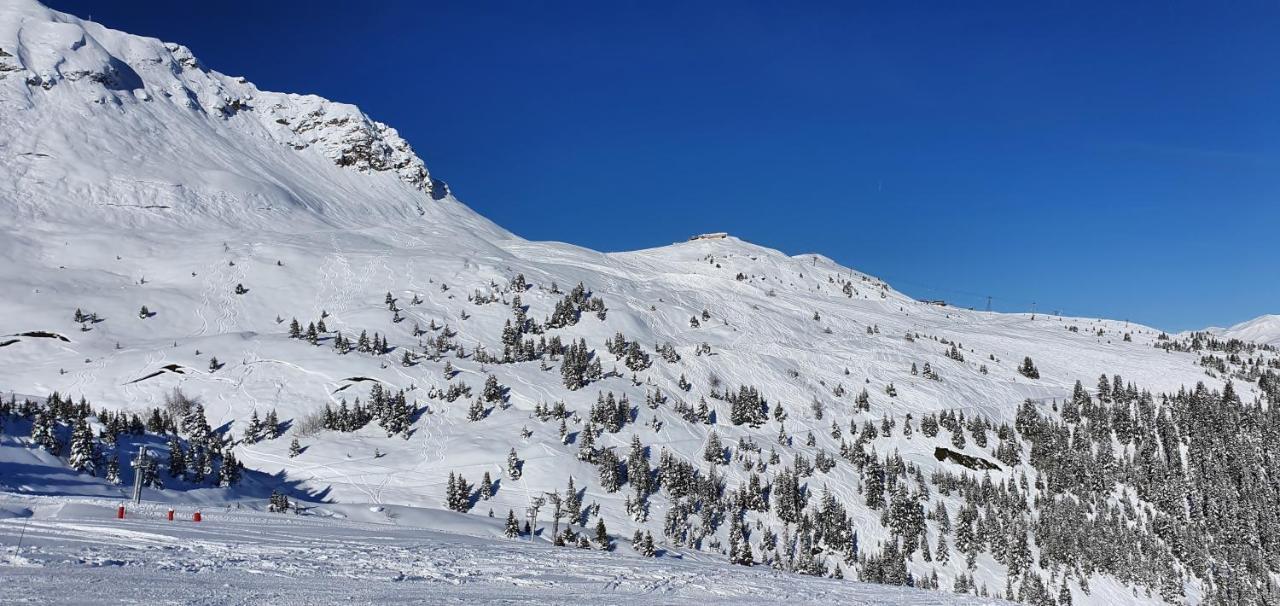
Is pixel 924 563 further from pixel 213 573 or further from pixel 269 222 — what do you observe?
pixel 269 222

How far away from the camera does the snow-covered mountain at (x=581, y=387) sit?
7819 centimetres

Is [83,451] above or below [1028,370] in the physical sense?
below

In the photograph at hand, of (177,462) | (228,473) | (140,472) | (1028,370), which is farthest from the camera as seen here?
(1028,370)

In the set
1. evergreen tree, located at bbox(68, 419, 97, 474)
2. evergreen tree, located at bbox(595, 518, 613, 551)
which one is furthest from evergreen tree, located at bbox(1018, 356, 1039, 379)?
evergreen tree, located at bbox(68, 419, 97, 474)

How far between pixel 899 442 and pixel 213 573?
10472 cm

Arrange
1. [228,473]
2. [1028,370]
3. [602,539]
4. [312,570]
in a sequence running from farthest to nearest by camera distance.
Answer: [1028,370]
[602,539]
[228,473]
[312,570]

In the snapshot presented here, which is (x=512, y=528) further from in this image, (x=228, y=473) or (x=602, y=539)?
(x=228, y=473)

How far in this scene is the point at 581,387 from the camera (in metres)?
99.8

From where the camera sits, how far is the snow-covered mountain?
257ft

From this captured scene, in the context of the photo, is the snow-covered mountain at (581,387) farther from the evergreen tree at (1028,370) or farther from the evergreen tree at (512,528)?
the evergreen tree at (512,528)

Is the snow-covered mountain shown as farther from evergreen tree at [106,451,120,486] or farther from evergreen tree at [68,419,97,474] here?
evergreen tree at [106,451,120,486]

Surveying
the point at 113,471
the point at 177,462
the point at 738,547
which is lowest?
the point at 738,547

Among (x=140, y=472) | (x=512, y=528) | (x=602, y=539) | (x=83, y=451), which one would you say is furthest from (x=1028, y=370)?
(x=83, y=451)

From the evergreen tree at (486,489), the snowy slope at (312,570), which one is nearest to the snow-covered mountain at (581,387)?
the evergreen tree at (486,489)
